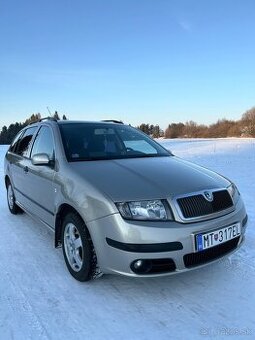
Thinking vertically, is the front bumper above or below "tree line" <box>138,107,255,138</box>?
below

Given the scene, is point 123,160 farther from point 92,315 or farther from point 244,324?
point 244,324

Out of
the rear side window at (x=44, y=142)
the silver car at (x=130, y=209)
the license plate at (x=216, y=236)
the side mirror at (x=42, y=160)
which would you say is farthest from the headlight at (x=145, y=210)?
the rear side window at (x=44, y=142)

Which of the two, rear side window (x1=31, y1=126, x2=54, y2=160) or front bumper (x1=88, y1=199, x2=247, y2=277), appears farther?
rear side window (x1=31, y1=126, x2=54, y2=160)

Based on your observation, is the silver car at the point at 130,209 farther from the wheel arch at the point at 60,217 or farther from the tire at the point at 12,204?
the tire at the point at 12,204

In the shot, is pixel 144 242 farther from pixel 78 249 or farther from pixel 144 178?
pixel 78 249

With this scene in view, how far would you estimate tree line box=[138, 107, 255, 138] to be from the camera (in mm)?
75387

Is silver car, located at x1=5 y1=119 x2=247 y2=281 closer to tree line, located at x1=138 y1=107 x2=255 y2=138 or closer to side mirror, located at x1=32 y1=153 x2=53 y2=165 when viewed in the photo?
side mirror, located at x1=32 y1=153 x2=53 y2=165

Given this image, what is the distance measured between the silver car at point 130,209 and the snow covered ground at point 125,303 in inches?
10.5

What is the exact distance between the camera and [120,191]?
10.6 feet

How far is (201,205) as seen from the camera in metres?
3.24

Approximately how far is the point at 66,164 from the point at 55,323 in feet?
5.34

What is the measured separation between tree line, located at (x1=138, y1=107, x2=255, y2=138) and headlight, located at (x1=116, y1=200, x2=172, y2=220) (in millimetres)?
69666

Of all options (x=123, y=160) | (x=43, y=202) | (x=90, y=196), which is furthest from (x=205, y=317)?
(x=43, y=202)

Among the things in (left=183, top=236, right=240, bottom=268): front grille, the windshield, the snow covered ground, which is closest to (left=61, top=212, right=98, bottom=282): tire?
the snow covered ground
